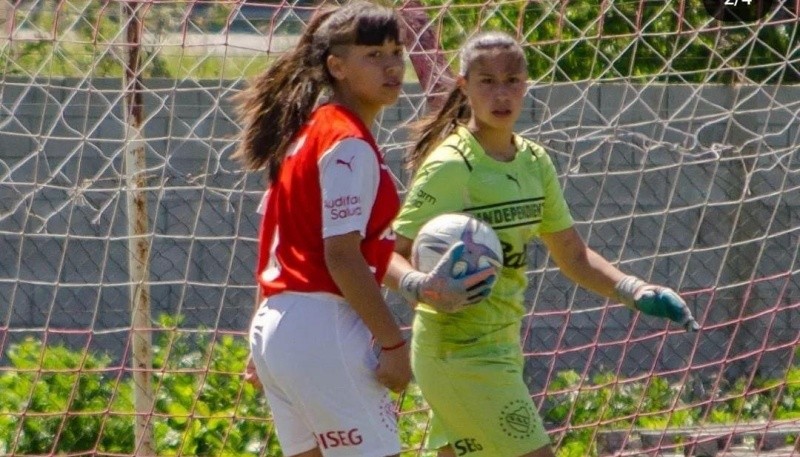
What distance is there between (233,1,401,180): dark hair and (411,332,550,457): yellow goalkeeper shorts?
2.33 ft

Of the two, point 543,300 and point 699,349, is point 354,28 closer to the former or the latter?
point 543,300

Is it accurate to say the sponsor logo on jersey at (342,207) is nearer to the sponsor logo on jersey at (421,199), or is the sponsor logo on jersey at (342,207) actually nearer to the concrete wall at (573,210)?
the sponsor logo on jersey at (421,199)

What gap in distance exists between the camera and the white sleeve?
130 inches

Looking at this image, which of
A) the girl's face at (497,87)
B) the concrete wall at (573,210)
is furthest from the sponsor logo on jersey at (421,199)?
the concrete wall at (573,210)

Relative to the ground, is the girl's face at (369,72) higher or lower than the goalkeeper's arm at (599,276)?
higher

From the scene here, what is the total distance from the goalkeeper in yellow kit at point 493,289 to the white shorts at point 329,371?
455 millimetres

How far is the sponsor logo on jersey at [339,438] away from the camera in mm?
3395

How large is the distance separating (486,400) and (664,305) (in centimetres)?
50

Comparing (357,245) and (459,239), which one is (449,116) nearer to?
(459,239)

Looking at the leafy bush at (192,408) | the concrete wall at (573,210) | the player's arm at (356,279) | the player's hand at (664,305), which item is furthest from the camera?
the concrete wall at (573,210)

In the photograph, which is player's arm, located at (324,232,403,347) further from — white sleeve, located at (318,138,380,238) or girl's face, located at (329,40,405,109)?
girl's face, located at (329,40,405,109)

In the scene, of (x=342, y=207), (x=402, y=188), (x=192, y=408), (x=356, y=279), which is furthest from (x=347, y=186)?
(x=402, y=188)

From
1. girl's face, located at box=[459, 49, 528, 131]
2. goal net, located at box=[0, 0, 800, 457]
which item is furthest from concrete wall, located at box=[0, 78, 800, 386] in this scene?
girl's face, located at box=[459, 49, 528, 131]

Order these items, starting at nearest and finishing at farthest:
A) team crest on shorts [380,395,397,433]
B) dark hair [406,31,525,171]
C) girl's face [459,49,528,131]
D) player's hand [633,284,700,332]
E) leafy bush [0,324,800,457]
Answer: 1. team crest on shorts [380,395,397,433]
2. player's hand [633,284,700,332]
3. girl's face [459,49,528,131]
4. dark hair [406,31,525,171]
5. leafy bush [0,324,800,457]
